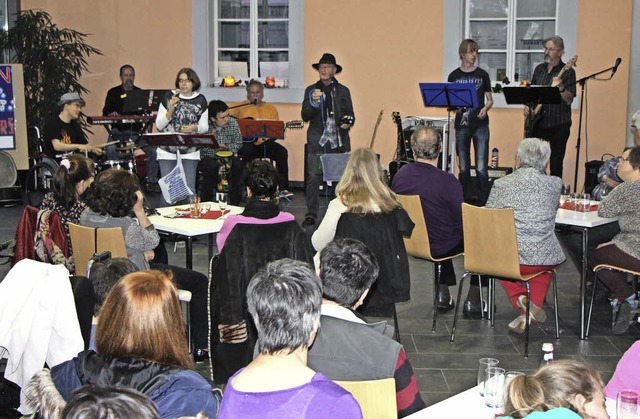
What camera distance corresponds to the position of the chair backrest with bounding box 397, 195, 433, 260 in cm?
581

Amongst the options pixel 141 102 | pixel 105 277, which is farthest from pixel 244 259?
pixel 141 102

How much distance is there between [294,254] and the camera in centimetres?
468

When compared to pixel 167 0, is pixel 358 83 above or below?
below

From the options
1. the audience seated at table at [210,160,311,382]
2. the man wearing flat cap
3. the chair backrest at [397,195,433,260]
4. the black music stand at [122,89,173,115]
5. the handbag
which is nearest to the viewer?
the audience seated at table at [210,160,311,382]

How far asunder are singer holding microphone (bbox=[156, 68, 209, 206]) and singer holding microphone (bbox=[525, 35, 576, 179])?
3.60 metres

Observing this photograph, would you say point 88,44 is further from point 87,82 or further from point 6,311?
point 6,311

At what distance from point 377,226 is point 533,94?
14.5 feet

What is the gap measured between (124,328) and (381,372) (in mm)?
849

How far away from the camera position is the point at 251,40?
1212cm

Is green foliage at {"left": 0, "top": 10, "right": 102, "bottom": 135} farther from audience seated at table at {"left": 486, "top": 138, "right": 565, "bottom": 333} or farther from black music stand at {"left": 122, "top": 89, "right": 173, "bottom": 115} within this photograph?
audience seated at table at {"left": 486, "top": 138, "right": 565, "bottom": 333}

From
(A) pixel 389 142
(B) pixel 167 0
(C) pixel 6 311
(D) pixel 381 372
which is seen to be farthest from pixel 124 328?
(B) pixel 167 0

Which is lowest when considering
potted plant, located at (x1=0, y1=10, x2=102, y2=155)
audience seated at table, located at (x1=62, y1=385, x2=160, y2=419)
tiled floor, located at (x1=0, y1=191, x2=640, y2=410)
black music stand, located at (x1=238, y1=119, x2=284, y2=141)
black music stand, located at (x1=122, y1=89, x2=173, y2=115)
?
tiled floor, located at (x1=0, y1=191, x2=640, y2=410)

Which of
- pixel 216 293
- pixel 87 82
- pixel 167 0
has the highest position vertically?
pixel 167 0

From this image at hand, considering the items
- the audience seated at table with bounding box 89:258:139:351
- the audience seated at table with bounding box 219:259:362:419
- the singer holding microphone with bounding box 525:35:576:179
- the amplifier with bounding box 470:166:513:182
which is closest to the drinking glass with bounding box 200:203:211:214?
the audience seated at table with bounding box 89:258:139:351
